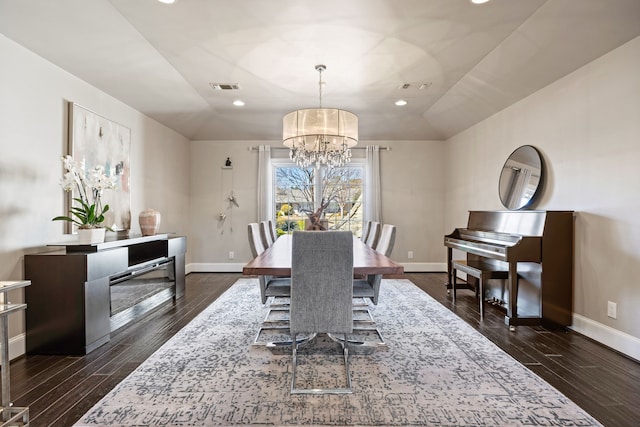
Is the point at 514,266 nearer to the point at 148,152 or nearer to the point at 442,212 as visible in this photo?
the point at 442,212

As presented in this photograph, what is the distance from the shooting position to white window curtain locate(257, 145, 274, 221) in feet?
20.3

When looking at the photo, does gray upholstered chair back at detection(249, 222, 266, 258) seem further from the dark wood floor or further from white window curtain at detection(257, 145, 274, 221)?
white window curtain at detection(257, 145, 274, 221)

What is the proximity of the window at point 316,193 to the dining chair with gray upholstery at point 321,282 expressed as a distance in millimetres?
4204

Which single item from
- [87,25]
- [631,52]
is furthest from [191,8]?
[631,52]

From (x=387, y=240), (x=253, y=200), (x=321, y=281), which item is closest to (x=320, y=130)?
(x=387, y=240)

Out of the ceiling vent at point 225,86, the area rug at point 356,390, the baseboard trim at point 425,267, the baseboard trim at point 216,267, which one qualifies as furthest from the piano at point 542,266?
the baseboard trim at point 216,267

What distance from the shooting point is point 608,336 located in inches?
111

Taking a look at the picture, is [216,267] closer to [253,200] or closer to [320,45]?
[253,200]

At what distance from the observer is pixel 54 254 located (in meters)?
2.70

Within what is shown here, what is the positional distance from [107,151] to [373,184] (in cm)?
413

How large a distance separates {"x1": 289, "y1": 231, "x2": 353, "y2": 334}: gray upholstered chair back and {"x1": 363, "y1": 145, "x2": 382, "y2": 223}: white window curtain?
408cm

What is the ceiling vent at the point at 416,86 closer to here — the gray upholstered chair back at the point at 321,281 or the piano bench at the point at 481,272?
the piano bench at the point at 481,272

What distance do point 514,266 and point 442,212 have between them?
123 inches

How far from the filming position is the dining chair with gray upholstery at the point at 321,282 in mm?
2152
